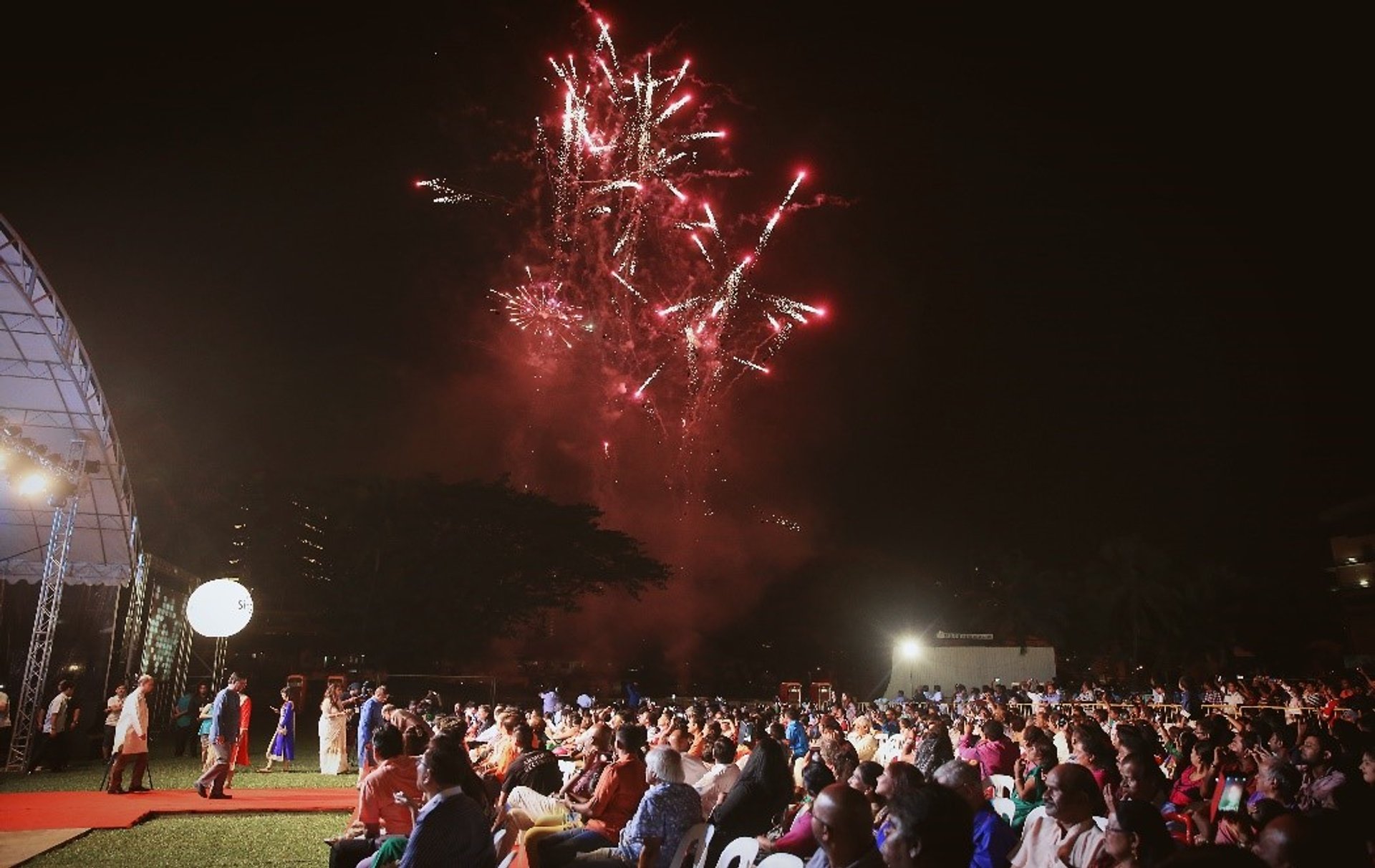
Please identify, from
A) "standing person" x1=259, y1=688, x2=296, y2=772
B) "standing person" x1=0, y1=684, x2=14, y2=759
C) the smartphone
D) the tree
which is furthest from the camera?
the tree

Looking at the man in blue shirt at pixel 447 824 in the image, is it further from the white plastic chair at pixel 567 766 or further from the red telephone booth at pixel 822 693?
the red telephone booth at pixel 822 693

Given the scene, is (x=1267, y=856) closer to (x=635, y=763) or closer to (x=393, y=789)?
(x=635, y=763)

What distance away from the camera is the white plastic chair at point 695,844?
18.5 ft

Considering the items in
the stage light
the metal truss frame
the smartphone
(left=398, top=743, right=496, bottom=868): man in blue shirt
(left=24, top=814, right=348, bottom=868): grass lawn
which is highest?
the stage light

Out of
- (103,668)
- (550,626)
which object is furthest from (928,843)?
(550,626)

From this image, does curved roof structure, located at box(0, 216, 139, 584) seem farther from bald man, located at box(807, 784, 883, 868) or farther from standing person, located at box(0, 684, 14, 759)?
bald man, located at box(807, 784, 883, 868)

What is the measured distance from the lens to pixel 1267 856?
305 cm

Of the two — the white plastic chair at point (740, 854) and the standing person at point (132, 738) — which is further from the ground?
the standing person at point (132, 738)

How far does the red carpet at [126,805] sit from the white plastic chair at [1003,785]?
755 cm

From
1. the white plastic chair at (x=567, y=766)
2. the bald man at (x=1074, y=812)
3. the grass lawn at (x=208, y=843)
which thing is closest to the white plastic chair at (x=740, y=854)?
the bald man at (x=1074, y=812)

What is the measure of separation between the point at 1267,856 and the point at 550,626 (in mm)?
41651

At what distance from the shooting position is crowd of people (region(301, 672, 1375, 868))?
316cm

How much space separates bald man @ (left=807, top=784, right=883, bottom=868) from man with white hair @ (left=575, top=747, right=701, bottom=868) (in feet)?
8.79

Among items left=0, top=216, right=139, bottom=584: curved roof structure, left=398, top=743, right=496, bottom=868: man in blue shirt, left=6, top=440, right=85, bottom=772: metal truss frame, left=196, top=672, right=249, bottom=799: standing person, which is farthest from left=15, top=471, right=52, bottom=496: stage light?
left=398, top=743, right=496, bottom=868: man in blue shirt
